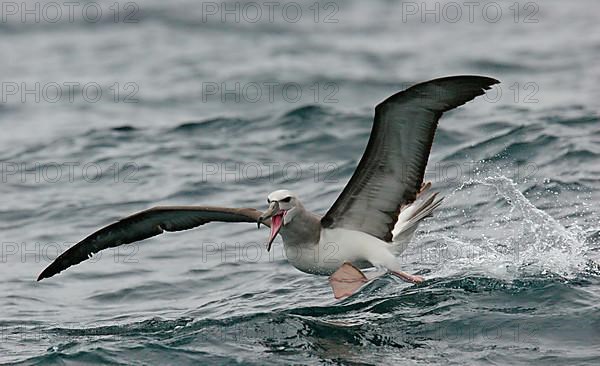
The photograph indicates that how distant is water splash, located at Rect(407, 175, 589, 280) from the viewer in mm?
8883

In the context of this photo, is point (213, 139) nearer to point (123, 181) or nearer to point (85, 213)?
point (123, 181)

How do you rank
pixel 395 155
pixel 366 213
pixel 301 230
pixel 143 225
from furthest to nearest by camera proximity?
pixel 143 225, pixel 366 213, pixel 301 230, pixel 395 155

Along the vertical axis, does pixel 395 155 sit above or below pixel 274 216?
above

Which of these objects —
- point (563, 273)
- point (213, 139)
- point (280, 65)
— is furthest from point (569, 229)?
point (280, 65)

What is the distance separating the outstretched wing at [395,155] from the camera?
7562mm

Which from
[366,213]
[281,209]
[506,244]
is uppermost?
[281,209]

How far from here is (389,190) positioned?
335 inches

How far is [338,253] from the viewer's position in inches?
332

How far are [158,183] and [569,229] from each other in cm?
529

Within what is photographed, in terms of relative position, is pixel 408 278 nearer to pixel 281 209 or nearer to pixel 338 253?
pixel 338 253

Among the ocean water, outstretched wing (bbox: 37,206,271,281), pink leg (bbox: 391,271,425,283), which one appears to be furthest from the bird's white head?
pink leg (bbox: 391,271,425,283)

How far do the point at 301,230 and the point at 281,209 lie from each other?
247mm

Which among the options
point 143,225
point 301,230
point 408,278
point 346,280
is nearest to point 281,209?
point 301,230

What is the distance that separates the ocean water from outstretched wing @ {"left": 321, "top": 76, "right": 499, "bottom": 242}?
651mm
